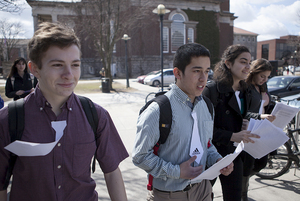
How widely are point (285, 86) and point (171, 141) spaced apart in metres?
11.6

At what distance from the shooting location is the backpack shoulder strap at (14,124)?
1.27 m

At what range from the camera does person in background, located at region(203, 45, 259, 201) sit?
7.98 ft

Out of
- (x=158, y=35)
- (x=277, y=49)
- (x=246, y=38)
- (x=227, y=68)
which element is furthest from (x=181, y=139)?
(x=277, y=49)

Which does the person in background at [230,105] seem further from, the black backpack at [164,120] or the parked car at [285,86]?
the parked car at [285,86]

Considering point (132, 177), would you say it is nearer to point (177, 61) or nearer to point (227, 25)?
point (177, 61)

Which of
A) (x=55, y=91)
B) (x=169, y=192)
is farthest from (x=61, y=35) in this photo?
(x=169, y=192)

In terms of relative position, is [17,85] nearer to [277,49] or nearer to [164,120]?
[164,120]

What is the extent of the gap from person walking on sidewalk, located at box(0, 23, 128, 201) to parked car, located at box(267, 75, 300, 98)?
37.2 feet

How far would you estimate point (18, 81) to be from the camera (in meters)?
5.37

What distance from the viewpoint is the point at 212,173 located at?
1.72 metres

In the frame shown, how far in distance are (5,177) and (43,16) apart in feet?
144

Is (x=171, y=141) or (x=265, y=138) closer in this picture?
(x=171, y=141)

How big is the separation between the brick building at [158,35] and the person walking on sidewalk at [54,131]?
114 ft

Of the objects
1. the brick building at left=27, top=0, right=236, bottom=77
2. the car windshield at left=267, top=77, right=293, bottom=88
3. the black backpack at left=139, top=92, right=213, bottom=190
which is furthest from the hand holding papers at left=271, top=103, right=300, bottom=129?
the brick building at left=27, top=0, right=236, bottom=77
